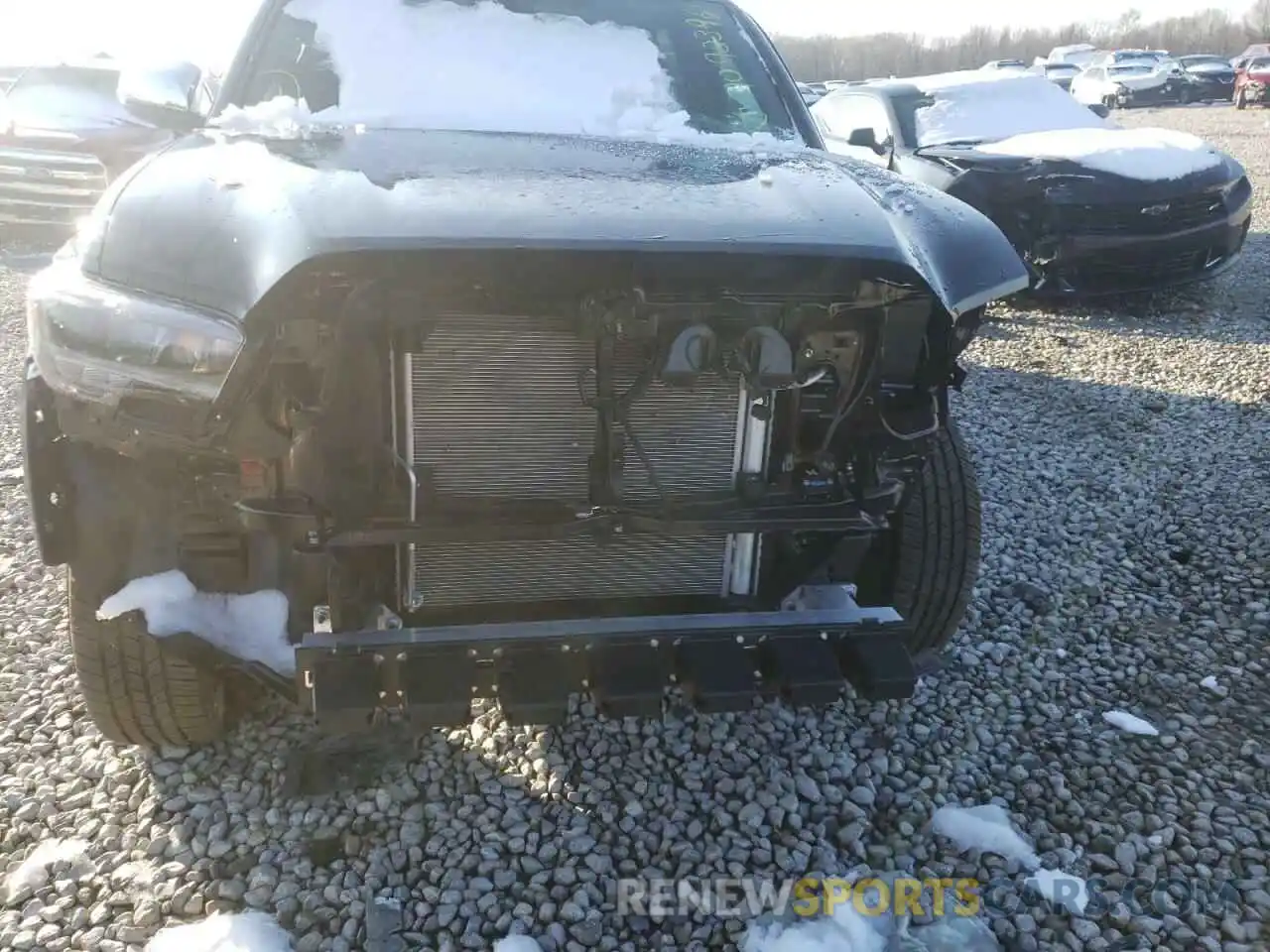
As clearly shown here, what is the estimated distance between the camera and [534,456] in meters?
2.08

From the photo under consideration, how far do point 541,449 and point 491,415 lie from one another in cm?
13

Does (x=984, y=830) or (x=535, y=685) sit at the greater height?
(x=535, y=685)

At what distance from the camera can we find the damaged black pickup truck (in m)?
1.78

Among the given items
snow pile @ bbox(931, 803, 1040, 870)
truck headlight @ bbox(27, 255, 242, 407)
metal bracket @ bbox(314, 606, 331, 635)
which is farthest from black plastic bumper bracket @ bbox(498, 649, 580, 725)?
snow pile @ bbox(931, 803, 1040, 870)

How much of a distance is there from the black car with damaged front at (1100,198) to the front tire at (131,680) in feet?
15.7

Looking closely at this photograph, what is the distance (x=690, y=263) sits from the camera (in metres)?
1.78

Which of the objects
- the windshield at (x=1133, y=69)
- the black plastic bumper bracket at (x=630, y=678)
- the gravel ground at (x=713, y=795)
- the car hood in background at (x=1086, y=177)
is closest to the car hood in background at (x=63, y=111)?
the gravel ground at (x=713, y=795)

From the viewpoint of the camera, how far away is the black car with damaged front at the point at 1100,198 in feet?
20.1

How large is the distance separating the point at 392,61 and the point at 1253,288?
7.01m

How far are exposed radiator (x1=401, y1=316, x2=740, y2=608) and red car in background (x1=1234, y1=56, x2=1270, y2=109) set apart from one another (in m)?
28.2

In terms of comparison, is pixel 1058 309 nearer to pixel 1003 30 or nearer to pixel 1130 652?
pixel 1130 652

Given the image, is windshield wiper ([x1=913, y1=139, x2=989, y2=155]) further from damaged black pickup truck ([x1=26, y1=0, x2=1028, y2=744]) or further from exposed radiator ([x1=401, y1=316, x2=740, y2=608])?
exposed radiator ([x1=401, y1=316, x2=740, y2=608])

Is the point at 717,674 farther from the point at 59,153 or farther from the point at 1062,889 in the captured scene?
the point at 59,153

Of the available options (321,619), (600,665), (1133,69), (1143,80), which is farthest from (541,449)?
(1133,69)
